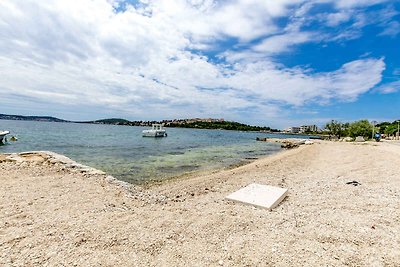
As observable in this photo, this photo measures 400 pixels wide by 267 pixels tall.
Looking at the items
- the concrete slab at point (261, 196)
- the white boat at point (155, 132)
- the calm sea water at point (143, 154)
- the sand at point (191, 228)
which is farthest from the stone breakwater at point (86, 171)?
the white boat at point (155, 132)

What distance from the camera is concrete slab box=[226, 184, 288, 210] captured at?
19.5ft

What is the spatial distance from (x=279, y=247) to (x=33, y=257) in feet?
13.0

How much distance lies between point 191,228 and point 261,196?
2587 mm

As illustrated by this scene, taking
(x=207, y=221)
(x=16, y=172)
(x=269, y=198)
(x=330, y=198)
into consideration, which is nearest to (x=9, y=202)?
(x=16, y=172)

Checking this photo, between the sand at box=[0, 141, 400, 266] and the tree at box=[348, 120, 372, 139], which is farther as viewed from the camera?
the tree at box=[348, 120, 372, 139]

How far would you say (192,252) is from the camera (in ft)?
12.7

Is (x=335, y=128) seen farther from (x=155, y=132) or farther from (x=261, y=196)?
(x=261, y=196)

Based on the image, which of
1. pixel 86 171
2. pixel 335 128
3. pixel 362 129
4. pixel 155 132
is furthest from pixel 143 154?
pixel 335 128

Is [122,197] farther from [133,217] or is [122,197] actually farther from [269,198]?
[269,198]

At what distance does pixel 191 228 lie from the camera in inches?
185

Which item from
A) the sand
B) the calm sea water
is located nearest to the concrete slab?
the sand

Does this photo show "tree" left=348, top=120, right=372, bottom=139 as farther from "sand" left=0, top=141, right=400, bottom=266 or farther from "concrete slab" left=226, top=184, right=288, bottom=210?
"concrete slab" left=226, top=184, right=288, bottom=210

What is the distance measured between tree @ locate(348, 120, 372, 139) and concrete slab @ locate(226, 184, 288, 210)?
57.0m

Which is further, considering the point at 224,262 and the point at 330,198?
the point at 330,198
